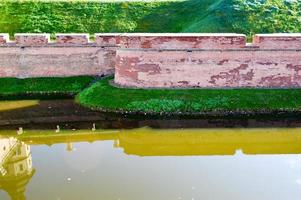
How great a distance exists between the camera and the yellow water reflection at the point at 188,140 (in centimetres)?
1080

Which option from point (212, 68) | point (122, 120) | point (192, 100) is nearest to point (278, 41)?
point (212, 68)

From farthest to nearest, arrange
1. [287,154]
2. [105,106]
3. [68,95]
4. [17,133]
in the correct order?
[68,95] < [105,106] < [17,133] < [287,154]

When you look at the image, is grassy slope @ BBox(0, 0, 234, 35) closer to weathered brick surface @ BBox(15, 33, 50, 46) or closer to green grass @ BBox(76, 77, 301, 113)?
weathered brick surface @ BBox(15, 33, 50, 46)

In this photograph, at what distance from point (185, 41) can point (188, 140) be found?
311 cm

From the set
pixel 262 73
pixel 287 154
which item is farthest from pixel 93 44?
pixel 287 154

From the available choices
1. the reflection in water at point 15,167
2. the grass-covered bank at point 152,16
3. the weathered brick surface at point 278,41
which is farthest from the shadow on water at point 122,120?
the grass-covered bank at point 152,16

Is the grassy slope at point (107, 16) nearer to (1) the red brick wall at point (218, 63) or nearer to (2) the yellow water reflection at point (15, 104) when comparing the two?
(1) the red brick wall at point (218, 63)

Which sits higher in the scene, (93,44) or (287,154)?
(93,44)

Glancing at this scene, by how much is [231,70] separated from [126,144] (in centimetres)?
Answer: 394

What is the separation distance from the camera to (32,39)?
571 inches

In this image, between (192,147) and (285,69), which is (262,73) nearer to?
(285,69)

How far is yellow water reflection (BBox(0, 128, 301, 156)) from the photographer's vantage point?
1080cm

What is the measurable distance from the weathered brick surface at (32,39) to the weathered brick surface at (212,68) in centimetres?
263

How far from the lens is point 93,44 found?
48.0ft
